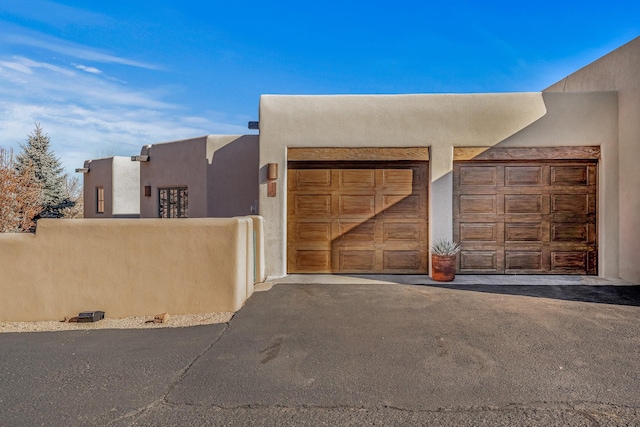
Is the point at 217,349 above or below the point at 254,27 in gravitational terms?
below

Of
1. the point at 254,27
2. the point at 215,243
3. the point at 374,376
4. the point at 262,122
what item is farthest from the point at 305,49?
the point at 374,376

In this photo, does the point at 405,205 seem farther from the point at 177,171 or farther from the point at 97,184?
the point at 97,184

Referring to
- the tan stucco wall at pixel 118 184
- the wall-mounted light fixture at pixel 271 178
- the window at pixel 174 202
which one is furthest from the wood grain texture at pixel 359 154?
the tan stucco wall at pixel 118 184

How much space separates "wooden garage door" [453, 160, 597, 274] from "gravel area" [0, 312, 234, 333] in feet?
17.1

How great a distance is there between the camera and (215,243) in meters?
4.84

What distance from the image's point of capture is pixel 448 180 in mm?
7000

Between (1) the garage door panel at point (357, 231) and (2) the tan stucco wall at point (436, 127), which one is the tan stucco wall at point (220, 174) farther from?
(1) the garage door panel at point (357, 231)

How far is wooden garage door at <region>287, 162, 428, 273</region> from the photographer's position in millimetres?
7227

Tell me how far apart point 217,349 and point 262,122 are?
4.89 metres

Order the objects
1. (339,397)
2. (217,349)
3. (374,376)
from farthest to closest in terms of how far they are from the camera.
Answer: (217,349), (374,376), (339,397)

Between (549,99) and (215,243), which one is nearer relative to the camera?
(215,243)

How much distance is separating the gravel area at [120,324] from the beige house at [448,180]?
2519mm

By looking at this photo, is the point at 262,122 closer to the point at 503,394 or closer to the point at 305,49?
the point at 503,394

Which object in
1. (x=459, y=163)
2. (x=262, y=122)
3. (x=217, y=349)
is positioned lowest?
(x=217, y=349)
